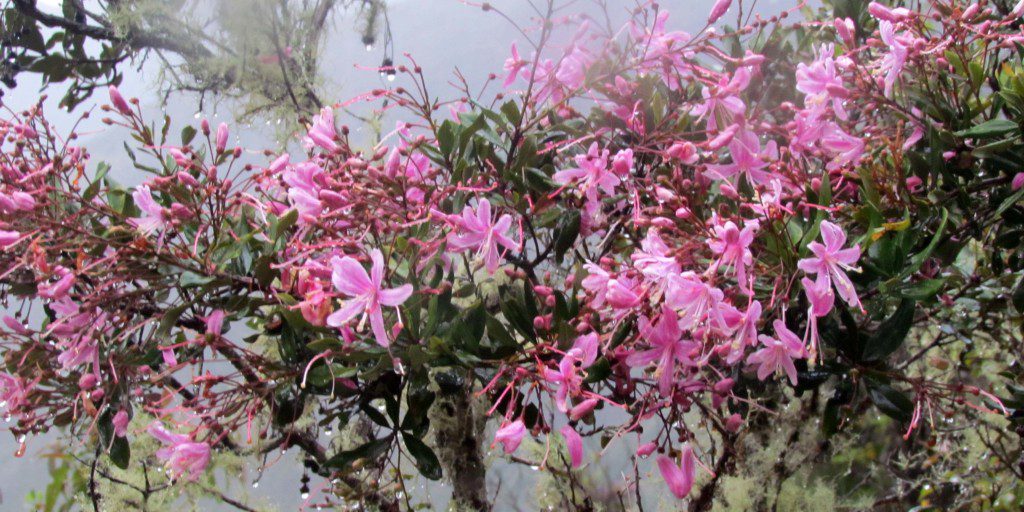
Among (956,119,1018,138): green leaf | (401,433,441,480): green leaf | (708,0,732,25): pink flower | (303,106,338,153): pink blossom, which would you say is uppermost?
(303,106,338,153): pink blossom

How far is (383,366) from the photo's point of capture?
0.65 m

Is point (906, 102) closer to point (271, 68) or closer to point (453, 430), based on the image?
point (453, 430)

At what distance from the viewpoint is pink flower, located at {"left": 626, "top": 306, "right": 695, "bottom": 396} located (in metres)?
0.65

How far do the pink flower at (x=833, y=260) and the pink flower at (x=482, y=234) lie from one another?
0.24m

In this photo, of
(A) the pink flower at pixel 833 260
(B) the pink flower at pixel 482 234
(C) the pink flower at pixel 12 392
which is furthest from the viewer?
(C) the pink flower at pixel 12 392

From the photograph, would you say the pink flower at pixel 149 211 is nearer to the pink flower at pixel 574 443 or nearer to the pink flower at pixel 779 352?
the pink flower at pixel 574 443

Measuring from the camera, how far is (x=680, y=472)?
28.4 inches

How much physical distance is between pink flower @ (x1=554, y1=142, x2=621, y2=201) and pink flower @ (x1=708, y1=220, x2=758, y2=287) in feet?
0.51

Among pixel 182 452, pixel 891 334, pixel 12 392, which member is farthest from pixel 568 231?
pixel 12 392

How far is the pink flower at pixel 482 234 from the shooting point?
68 centimetres

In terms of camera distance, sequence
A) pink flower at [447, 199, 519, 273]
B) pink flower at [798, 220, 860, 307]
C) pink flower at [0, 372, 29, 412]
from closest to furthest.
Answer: pink flower at [798, 220, 860, 307] → pink flower at [447, 199, 519, 273] → pink flower at [0, 372, 29, 412]

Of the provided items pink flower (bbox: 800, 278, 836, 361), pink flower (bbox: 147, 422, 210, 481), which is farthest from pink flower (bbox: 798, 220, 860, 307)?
pink flower (bbox: 147, 422, 210, 481)

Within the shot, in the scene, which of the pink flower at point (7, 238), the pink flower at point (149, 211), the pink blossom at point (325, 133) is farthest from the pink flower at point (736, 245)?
the pink flower at point (7, 238)

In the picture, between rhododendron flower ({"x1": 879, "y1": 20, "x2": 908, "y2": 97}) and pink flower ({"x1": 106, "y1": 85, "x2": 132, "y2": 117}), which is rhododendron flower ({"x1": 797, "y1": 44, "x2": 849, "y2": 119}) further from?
pink flower ({"x1": 106, "y1": 85, "x2": 132, "y2": 117})
